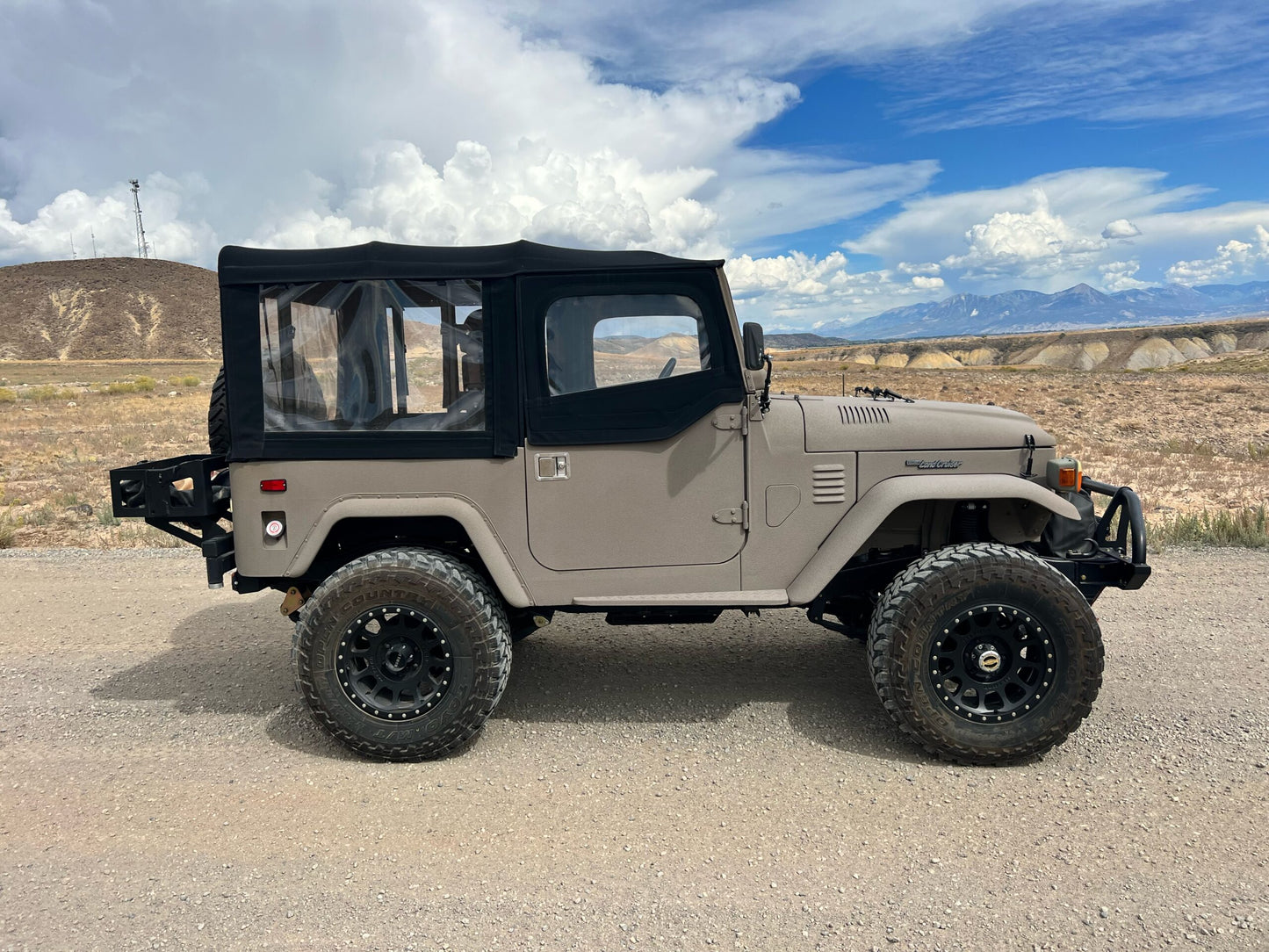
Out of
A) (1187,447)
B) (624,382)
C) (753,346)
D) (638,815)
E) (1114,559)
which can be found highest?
(753,346)

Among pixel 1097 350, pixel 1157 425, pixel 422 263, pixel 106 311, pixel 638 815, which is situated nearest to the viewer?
pixel 638 815

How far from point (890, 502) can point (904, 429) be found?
445 mm

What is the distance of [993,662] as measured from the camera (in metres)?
4.00

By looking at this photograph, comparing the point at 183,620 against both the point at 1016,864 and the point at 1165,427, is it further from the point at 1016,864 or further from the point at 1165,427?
the point at 1165,427

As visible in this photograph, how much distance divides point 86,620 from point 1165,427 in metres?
21.2

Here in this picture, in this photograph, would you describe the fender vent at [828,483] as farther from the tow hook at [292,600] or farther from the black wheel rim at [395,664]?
the tow hook at [292,600]

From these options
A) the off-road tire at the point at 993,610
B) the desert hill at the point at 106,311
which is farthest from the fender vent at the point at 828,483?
the desert hill at the point at 106,311

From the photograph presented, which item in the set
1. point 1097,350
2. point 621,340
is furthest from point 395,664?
point 1097,350

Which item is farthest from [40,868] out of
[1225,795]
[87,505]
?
[87,505]

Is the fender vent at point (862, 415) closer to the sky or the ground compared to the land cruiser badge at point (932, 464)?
closer to the sky

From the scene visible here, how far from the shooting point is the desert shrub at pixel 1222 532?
7.85 meters

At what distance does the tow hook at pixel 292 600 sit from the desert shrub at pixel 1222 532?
762 centimetres

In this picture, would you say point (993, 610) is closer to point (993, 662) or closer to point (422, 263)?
point (993, 662)

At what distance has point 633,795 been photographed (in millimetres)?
3789
